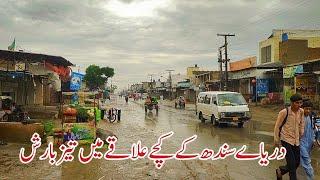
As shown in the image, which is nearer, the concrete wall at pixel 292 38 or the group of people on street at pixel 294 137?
the group of people on street at pixel 294 137

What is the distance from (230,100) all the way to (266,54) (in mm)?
30596

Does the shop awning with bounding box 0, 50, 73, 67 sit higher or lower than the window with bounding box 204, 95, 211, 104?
higher

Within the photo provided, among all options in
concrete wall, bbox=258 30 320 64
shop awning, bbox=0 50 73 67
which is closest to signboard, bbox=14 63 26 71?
shop awning, bbox=0 50 73 67

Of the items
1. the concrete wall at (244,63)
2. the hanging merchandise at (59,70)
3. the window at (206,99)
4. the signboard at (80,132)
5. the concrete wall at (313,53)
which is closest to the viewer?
the signboard at (80,132)

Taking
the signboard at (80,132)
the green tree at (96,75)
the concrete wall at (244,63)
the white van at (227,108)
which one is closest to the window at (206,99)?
the white van at (227,108)

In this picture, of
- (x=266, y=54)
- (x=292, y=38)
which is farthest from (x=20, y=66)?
(x=292, y=38)

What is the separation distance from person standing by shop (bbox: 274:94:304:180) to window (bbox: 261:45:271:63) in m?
44.2

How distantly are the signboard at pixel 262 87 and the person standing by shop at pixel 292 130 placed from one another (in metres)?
36.7

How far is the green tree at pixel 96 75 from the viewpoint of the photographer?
4409 inches

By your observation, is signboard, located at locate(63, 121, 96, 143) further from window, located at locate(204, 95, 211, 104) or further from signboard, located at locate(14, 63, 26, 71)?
window, located at locate(204, 95, 211, 104)

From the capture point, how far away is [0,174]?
977cm

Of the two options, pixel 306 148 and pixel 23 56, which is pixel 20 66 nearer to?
pixel 23 56

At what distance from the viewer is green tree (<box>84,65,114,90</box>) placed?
367 ft

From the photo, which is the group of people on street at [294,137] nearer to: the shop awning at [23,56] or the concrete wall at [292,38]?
the shop awning at [23,56]
